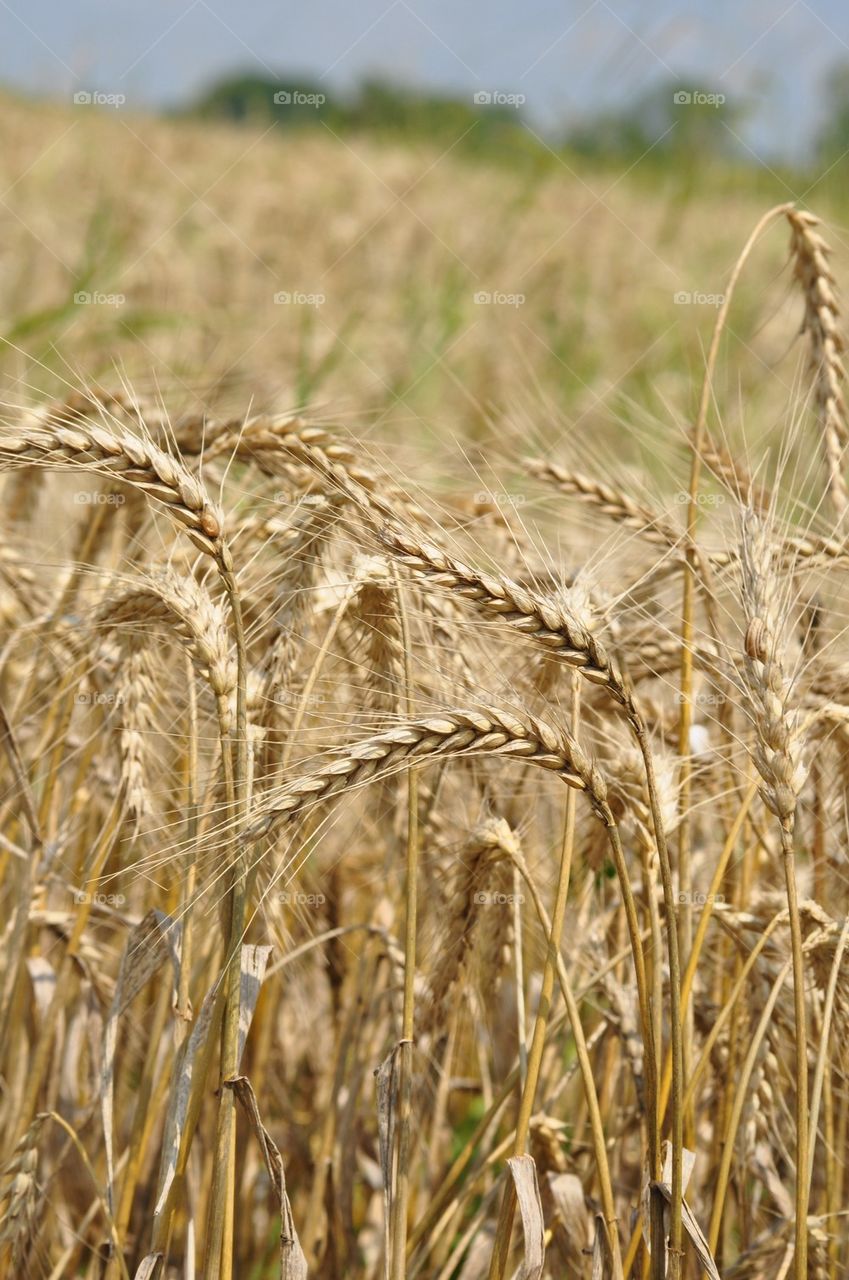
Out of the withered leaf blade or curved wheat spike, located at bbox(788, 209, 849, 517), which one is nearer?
the withered leaf blade

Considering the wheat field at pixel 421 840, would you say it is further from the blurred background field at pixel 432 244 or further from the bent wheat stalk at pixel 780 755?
the blurred background field at pixel 432 244

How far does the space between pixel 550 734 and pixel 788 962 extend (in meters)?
0.50

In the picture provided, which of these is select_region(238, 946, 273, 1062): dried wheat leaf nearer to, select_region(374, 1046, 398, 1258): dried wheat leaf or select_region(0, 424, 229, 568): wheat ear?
select_region(374, 1046, 398, 1258): dried wheat leaf

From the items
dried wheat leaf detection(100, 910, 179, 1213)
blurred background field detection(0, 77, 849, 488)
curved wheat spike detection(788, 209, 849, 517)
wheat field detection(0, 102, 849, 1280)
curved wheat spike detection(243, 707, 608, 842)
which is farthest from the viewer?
blurred background field detection(0, 77, 849, 488)

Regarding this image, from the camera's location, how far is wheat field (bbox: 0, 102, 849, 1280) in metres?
1.04

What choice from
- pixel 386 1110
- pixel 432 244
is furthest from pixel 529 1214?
pixel 432 244

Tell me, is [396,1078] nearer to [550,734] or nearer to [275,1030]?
[550,734]

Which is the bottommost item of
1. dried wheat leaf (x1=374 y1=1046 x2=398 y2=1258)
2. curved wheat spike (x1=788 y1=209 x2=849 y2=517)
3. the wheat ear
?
dried wheat leaf (x1=374 y1=1046 x2=398 y2=1258)

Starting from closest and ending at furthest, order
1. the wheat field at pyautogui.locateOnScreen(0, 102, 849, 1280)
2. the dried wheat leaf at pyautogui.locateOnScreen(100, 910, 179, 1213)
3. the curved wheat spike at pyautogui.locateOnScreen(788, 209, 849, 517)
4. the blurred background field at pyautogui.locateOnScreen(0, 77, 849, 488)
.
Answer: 1. the wheat field at pyautogui.locateOnScreen(0, 102, 849, 1280)
2. the dried wheat leaf at pyautogui.locateOnScreen(100, 910, 179, 1213)
3. the curved wheat spike at pyautogui.locateOnScreen(788, 209, 849, 517)
4. the blurred background field at pyautogui.locateOnScreen(0, 77, 849, 488)

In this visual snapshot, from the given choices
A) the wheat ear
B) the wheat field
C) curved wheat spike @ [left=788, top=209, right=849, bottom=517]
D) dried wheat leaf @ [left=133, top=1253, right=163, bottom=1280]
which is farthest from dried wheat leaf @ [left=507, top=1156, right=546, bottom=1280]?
curved wheat spike @ [left=788, top=209, right=849, bottom=517]

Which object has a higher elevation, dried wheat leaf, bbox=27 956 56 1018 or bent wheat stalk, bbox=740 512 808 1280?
bent wheat stalk, bbox=740 512 808 1280

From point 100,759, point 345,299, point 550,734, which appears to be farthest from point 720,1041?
point 345,299

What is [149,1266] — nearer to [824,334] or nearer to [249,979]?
[249,979]

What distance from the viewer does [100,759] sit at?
179 centimetres
